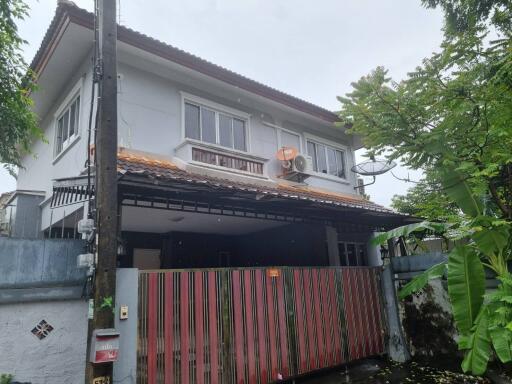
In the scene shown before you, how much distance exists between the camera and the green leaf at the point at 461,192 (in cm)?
597

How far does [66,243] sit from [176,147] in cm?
388

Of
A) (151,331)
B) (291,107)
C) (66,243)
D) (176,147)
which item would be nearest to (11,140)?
(176,147)

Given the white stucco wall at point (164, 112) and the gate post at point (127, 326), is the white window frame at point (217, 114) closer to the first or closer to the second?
the white stucco wall at point (164, 112)

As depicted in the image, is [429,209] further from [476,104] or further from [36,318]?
[36,318]

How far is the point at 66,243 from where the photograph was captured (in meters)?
5.27

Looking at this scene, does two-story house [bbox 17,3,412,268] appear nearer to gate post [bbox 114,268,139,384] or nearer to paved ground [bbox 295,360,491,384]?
gate post [bbox 114,268,139,384]

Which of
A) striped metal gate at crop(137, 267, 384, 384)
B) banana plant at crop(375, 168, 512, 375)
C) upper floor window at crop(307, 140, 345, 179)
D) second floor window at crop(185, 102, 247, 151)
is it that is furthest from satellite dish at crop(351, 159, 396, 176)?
banana plant at crop(375, 168, 512, 375)

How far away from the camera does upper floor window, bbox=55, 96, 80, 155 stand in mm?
8547

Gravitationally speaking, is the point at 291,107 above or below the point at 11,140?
above

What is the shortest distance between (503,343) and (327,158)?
872 cm

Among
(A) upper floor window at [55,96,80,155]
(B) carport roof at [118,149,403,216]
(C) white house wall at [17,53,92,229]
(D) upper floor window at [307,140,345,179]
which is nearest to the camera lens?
(B) carport roof at [118,149,403,216]

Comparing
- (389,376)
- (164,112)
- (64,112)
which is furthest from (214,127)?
(389,376)

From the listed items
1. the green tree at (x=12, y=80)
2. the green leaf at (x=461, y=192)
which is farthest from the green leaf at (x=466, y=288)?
the green tree at (x=12, y=80)

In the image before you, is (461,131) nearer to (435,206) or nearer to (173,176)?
(435,206)
